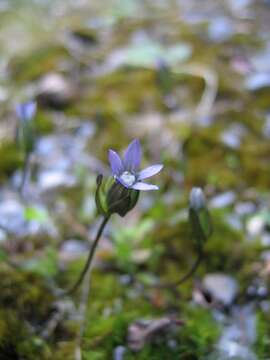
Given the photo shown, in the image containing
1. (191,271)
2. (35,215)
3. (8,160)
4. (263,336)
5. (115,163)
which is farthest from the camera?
(8,160)

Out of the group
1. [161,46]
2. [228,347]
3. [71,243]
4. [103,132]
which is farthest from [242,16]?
[228,347]

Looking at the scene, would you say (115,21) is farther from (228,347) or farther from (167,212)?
(228,347)

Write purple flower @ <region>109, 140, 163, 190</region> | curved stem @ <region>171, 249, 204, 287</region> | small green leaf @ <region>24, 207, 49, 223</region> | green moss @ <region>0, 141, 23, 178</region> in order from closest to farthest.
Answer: purple flower @ <region>109, 140, 163, 190</region> → curved stem @ <region>171, 249, 204, 287</region> → small green leaf @ <region>24, 207, 49, 223</region> → green moss @ <region>0, 141, 23, 178</region>

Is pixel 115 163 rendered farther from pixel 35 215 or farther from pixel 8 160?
pixel 8 160

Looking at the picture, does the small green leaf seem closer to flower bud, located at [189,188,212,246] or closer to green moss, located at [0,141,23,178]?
green moss, located at [0,141,23,178]

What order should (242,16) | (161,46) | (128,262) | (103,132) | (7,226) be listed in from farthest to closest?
1. (242,16)
2. (161,46)
3. (103,132)
4. (7,226)
5. (128,262)

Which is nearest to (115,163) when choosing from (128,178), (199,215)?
(128,178)

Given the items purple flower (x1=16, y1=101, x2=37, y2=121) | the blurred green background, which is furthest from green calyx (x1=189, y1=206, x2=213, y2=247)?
purple flower (x1=16, y1=101, x2=37, y2=121)
